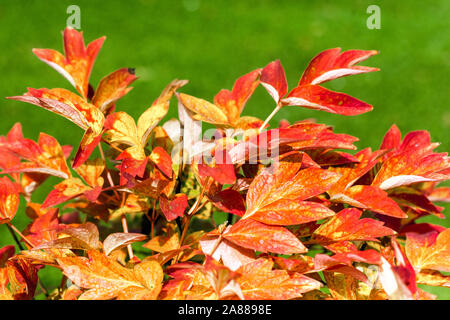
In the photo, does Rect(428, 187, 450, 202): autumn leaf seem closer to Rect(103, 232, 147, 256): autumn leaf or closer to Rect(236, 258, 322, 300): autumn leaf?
Rect(236, 258, 322, 300): autumn leaf

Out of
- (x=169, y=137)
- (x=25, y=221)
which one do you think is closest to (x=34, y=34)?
(x=25, y=221)

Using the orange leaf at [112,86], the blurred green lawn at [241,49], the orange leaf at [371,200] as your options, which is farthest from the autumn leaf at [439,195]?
the blurred green lawn at [241,49]

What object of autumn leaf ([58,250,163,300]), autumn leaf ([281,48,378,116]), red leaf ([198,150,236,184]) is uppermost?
autumn leaf ([281,48,378,116])

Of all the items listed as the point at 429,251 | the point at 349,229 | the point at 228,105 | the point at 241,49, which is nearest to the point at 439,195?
the point at 429,251

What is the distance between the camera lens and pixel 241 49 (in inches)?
147

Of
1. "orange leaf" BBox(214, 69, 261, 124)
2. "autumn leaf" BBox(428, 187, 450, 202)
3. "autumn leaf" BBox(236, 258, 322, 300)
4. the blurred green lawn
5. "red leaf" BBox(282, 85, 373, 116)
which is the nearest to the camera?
"autumn leaf" BBox(236, 258, 322, 300)

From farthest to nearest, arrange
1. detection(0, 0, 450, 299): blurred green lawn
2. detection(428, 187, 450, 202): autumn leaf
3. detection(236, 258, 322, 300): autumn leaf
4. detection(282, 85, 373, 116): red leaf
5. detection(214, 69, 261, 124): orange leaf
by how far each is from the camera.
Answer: detection(0, 0, 450, 299): blurred green lawn, detection(428, 187, 450, 202): autumn leaf, detection(214, 69, 261, 124): orange leaf, detection(282, 85, 373, 116): red leaf, detection(236, 258, 322, 300): autumn leaf

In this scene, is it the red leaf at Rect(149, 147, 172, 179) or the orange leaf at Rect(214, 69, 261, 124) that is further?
the orange leaf at Rect(214, 69, 261, 124)

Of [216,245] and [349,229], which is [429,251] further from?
[216,245]

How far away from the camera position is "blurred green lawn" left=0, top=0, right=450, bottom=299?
306 cm

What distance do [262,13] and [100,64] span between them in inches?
58.8

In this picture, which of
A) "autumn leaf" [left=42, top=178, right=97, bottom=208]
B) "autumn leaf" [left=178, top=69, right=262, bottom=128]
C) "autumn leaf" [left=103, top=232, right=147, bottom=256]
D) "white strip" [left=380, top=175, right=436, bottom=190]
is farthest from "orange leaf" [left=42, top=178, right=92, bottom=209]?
"white strip" [left=380, top=175, right=436, bottom=190]

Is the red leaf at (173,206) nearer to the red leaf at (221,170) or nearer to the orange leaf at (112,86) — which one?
the red leaf at (221,170)
